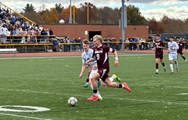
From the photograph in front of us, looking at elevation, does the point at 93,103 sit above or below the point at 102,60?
below

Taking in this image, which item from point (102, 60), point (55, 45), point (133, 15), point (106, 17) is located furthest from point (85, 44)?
point (106, 17)

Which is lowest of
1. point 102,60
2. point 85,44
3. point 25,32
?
point 102,60

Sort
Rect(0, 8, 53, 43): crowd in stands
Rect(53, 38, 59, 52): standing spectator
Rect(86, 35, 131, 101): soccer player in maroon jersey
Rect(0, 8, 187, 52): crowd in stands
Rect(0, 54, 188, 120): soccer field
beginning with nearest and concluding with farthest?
Rect(0, 54, 188, 120): soccer field < Rect(86, 35, 131, 101): soccer player in maroon jersey < Rect(0, 8, 53, 43): crowd in stands < Rect(0, 8, 187, 52): crowd in stands < Rect(53, 38, 59, 52): standing spectator

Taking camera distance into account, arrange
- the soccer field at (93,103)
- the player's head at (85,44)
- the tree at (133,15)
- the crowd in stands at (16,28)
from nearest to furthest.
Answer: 1. the soccer field at (93,103)
2. the player's head at (85,44)
3. the crowd in stands at (16,28)
4. the tree at (133,15)

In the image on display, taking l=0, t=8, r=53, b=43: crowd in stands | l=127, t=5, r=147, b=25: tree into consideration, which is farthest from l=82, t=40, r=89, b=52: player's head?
l=127, t=5, r=147, b=25: tree

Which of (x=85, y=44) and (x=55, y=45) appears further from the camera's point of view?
(x=55, y=45)

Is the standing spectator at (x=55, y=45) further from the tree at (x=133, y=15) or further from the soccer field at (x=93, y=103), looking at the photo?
the tree at (x=133, y=15)

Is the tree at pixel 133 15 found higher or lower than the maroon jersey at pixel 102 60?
higher

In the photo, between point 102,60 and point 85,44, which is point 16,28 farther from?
point 102,60

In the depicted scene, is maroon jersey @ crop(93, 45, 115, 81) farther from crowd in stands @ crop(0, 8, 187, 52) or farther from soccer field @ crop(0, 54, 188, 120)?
crowd in stands @ crop(0, 8, 187, 52)

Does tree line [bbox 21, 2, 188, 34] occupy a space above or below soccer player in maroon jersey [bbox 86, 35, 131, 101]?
above

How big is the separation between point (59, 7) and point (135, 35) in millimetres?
90499

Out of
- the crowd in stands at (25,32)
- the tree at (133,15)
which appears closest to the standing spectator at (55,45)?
the crowd in stands at (25,32)

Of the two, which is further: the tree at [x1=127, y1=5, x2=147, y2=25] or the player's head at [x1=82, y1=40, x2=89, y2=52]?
the tree at [x1=127, y1=5, x2=147, y2=25]
